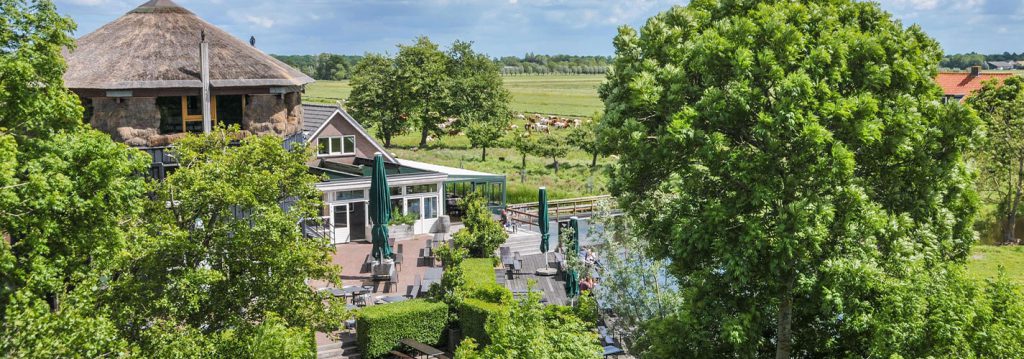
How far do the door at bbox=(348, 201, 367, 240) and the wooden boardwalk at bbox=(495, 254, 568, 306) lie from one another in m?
6.40

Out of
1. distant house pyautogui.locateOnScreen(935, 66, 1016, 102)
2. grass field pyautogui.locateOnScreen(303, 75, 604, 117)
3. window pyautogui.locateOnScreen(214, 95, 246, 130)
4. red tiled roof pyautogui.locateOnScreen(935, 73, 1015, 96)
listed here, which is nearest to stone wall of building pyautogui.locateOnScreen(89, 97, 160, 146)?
window pyautogui.locateOnScreen(214, 95, 246, 130)

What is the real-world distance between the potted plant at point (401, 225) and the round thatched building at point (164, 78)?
6242 mm

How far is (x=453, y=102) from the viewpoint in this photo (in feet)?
238

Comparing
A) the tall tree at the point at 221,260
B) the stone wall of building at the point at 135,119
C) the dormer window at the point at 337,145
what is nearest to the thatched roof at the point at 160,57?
the stone wall of building at the point at 135,119

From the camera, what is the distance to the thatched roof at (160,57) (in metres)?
25.0

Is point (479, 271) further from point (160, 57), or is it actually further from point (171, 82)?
point (160, 57)

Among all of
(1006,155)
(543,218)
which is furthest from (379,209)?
(1006,155)

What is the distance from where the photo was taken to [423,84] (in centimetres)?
6981

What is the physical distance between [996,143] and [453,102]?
137 ft

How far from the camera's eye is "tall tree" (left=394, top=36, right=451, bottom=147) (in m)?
68.6

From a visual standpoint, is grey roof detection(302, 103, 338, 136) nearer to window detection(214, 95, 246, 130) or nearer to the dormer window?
the dormer window

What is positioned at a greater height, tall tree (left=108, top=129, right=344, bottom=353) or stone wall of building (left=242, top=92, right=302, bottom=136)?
stone wall of building (left=242, top=92, right=302, bottom=136)

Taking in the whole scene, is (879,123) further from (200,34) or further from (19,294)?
(200,34)

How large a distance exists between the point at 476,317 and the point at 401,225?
13.3 m
